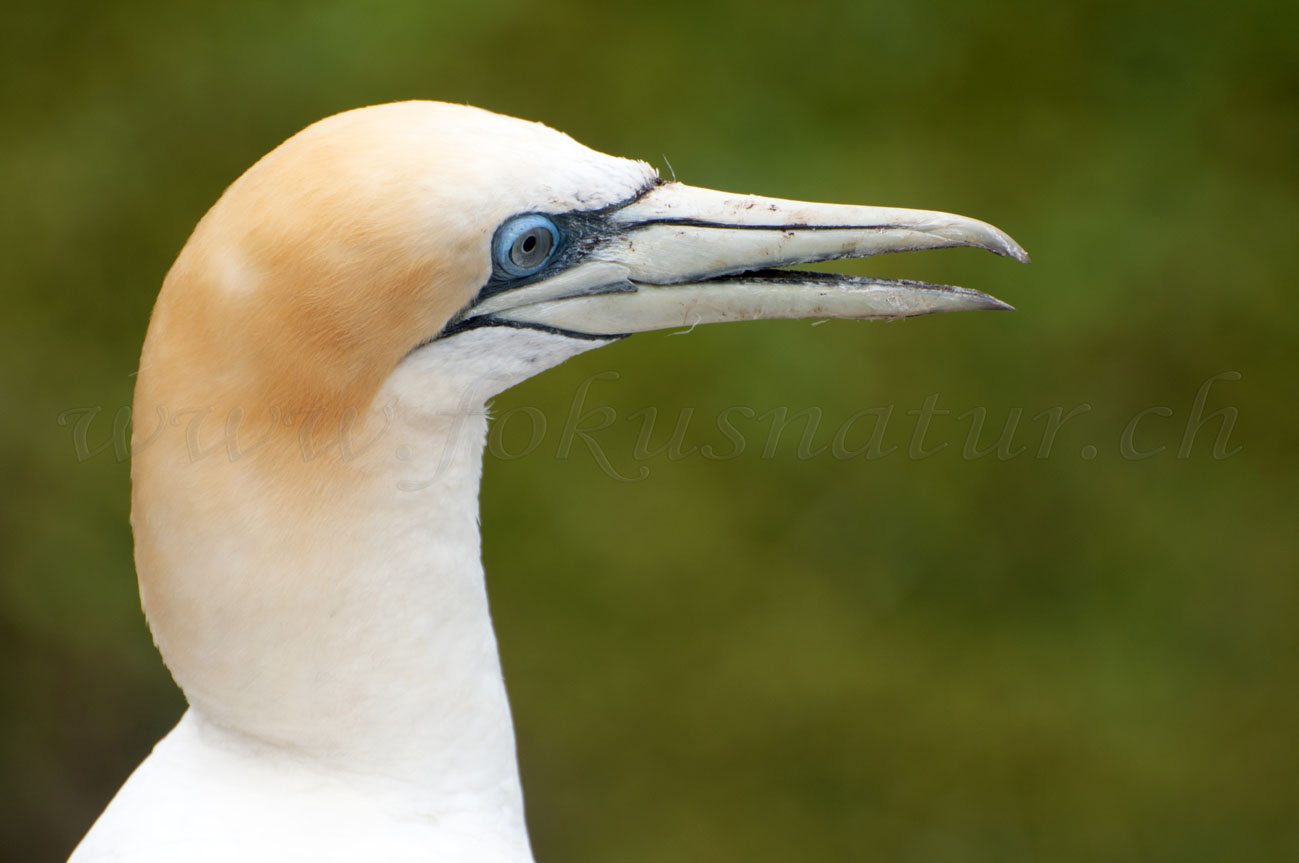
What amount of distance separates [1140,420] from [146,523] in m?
3.87

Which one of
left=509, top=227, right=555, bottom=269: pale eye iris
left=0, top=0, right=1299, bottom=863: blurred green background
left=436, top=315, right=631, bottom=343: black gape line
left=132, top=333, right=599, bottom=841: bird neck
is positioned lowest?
left=132, top=333, right=599, bottom=841: bird neck

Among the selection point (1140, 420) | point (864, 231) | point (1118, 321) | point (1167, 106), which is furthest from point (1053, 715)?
point (864, 231)

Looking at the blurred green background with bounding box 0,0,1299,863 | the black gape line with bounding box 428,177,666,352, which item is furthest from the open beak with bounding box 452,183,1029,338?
the blurred green background with bounding box 0,0,1299,863

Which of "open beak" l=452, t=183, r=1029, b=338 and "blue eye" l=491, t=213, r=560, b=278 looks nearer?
"blue eye" l=491, t=213, r=560, b=278

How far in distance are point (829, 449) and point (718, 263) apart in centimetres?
281

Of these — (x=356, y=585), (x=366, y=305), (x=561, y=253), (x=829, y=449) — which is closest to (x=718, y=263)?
(x=561, y=253)

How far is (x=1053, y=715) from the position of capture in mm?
4602

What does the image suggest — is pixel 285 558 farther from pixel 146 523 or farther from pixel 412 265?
pixel 412 265

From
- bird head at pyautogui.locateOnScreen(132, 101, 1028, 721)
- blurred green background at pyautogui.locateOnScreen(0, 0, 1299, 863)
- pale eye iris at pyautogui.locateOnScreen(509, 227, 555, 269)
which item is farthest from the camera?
blurred green background at pyautogui.locateOnScreen(0, 0, 1299, 863)

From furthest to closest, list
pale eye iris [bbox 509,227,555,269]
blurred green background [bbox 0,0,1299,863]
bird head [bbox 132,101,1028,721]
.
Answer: blurred green background [bbox 0,0,1299,863] < pale eye iris [bbox 509,227,555,269] < bird head [bbox 132,101,1028,721]

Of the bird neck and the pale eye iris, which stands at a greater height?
the pale eye iris

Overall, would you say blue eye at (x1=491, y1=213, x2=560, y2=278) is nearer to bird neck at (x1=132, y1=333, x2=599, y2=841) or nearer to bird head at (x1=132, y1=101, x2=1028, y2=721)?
bird head at (x1=132, y1=101, x2=1028, y2=721)

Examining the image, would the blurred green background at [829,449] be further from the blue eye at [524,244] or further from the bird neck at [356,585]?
the blue eye at [524,244]

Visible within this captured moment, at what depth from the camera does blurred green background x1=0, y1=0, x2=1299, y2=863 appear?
4543 mm
